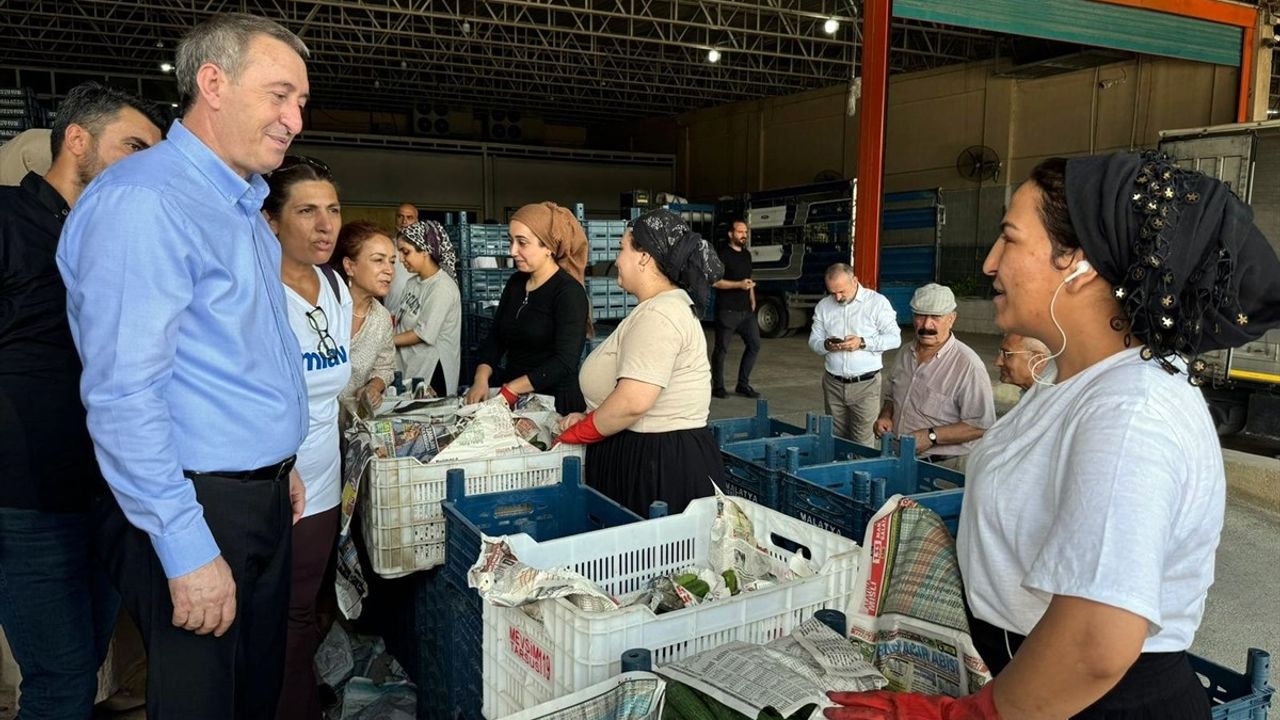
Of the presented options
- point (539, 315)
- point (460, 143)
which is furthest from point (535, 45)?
point (539, 315)

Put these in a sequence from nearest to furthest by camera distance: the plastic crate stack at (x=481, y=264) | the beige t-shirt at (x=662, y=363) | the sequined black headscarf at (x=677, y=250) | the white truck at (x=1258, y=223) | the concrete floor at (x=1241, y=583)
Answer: the beige t-shirt at (x=662, y=363) < the sequined black headscarf at (x=677, y=250) < the concrete floor at (x=1241, y=583) < the white truck at (x=1258, y=223) < the plastic crate stack at (x=481, y=264)

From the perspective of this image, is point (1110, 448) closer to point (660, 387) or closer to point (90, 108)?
point (660, 387)

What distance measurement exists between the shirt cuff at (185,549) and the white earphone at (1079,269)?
1440 mm

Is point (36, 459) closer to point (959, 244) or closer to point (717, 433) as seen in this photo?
point (717, 433)

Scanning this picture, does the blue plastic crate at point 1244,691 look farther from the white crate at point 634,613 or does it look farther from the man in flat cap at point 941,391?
the man in flat cap at point 941,391

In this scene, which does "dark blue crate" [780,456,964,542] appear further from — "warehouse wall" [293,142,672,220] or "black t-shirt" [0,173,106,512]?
"warehouse wall" [293,142,672,220]

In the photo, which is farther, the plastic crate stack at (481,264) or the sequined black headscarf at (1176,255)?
the plastic crate stack at (481,264)

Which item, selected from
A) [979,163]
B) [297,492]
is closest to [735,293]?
[297,492]

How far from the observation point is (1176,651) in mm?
1149

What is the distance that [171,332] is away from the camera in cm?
139

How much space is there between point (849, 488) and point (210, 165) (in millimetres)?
2229

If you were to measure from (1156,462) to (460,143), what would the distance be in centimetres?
2241

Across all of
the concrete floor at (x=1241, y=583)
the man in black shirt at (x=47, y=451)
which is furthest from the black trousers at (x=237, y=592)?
the concrete floor at (x=1241, y=583)

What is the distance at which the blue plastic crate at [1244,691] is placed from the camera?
1402mm
